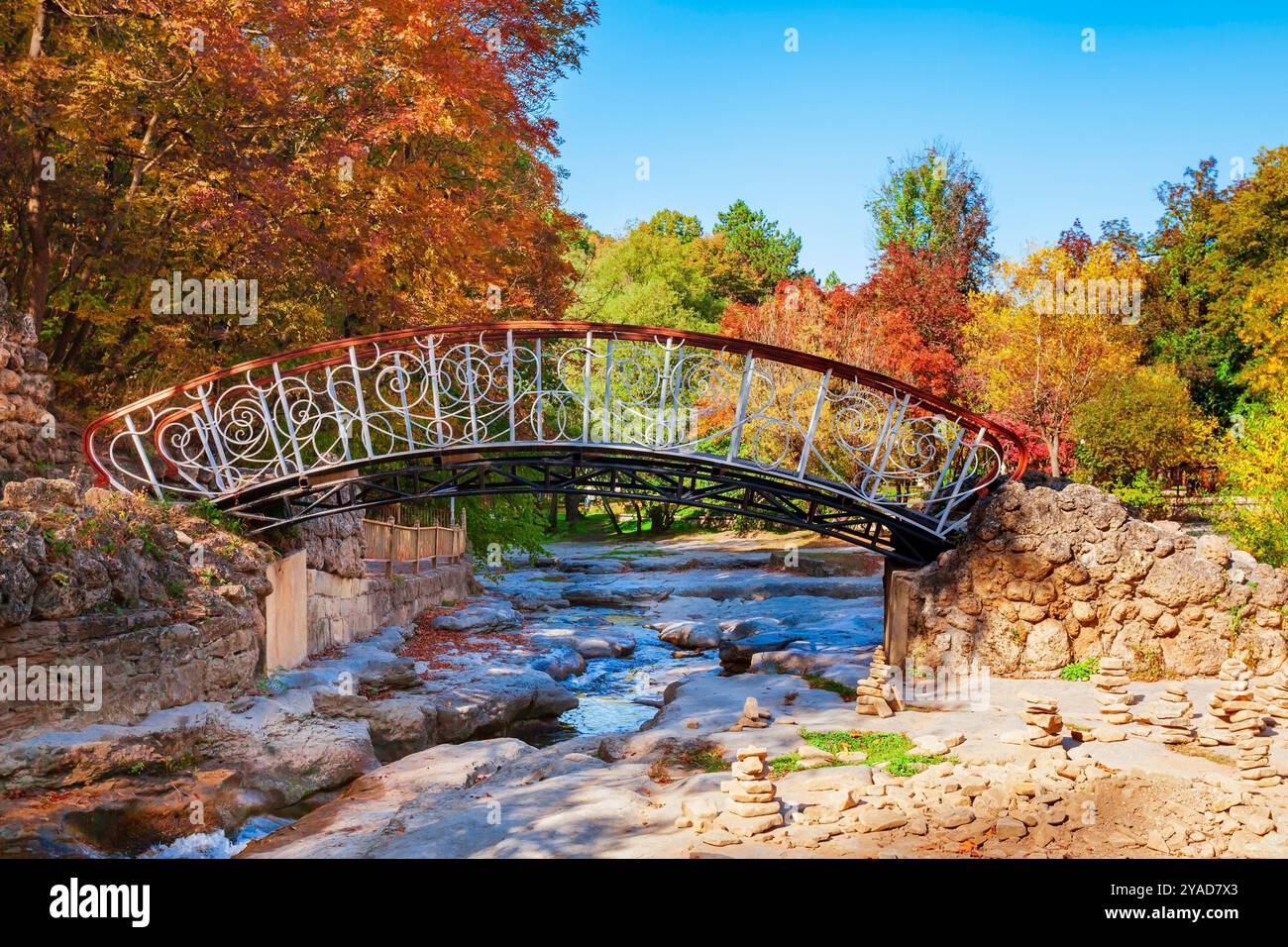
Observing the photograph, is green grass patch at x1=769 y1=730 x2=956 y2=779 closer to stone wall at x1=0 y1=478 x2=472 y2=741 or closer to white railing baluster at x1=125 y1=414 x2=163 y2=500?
stone wall at x1=0 y1=478 x2=472 y2=741

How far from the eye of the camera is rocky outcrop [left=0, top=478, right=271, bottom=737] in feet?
31.7

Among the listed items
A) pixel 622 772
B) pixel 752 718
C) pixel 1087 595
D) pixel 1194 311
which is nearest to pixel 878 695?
pixel 752 718

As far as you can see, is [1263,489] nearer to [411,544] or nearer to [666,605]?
[666,605]

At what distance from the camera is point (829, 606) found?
21.5 metres

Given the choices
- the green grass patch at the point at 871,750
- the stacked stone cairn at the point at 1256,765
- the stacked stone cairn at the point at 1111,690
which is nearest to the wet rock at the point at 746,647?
the green grass patch at the point at 871,750

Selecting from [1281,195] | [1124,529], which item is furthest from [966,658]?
[1281,195]

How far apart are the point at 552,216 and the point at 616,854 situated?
18.1 meters

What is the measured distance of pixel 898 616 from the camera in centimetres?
1361

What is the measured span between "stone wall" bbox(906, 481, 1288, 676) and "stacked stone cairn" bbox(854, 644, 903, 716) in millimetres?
1687

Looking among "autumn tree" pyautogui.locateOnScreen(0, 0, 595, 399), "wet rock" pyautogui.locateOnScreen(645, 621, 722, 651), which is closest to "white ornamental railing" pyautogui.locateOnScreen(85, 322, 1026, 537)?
"autumn tree" pyautogui.locateOnScreen(0, 0, 595, 399)

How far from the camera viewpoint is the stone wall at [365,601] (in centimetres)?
1532

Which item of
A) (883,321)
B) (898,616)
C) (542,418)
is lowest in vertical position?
(898,616)

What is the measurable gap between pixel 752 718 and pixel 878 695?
1.41 meters

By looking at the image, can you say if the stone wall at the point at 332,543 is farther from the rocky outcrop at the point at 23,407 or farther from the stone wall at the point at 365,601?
A: the rocky outcrop at the point at 23,407
